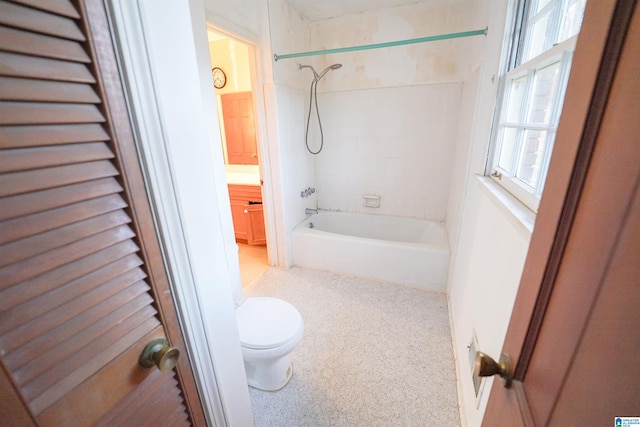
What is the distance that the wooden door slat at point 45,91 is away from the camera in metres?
0.37

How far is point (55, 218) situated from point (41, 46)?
0.88 feet

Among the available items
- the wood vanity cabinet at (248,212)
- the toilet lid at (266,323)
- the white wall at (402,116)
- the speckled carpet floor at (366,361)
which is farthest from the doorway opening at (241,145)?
the toilet lid at (266,323)

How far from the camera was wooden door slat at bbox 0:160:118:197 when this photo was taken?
14.9 inches

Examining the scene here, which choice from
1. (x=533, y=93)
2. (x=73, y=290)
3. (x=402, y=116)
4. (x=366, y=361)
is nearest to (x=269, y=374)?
(x=366, y=361)

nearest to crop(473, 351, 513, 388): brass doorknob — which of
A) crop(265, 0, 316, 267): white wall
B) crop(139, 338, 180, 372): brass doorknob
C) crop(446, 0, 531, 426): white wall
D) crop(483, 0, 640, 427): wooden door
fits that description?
crop(483, 0, 640, 427): wooden door

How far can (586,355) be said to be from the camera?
0.36 meters

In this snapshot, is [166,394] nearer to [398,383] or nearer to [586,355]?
[586,355]

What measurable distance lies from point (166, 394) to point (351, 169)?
2693 millimetres

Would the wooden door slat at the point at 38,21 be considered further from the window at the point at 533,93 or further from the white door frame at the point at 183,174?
the window at the point at 533,93

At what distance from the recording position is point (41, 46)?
1.30 feet

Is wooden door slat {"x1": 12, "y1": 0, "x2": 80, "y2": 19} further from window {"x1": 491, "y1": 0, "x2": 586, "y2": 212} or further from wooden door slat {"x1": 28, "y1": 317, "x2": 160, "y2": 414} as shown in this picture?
window {"x1": 491, "y1": 0, "x2": 586, "y2": 212}

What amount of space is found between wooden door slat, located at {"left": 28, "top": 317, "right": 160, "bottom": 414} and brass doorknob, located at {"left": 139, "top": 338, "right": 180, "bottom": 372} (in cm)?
4

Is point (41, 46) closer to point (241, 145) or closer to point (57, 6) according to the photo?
point (57, 6)

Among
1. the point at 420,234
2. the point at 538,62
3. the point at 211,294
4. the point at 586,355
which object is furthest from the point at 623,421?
the point at 420,234
